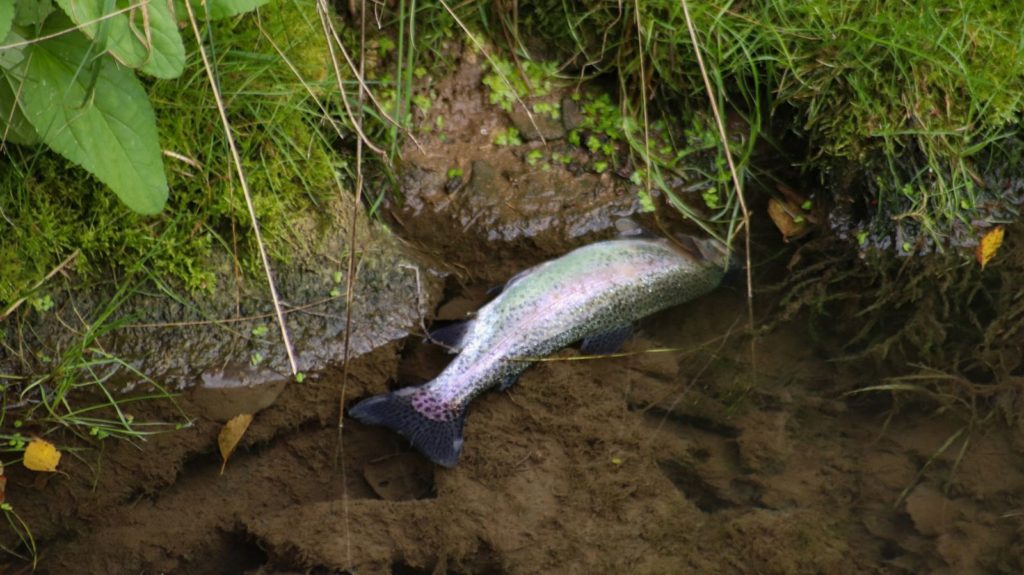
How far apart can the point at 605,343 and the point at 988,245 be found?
168 cm

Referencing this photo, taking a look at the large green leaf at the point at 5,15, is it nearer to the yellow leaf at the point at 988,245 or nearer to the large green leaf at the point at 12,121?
the large green leaf at the point at 12,121

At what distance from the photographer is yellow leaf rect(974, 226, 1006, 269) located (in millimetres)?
4242

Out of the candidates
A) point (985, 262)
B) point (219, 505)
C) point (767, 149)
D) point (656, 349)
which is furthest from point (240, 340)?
point (985, 262)

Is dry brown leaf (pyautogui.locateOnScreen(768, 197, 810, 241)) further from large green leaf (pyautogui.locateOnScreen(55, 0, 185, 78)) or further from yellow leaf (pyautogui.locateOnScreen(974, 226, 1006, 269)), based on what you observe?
large green leaf (pyautogui.locateOnScreen(55, 0, 185, 78))

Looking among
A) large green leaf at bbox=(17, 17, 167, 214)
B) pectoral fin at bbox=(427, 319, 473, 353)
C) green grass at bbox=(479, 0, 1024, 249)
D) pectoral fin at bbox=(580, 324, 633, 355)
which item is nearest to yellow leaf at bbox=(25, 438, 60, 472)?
large green leaf at bbox=(17, 17, 167, 214)

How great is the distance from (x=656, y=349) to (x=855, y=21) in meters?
1.53

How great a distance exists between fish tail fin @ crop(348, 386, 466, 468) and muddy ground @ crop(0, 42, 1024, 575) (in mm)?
76

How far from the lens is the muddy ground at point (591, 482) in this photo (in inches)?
127

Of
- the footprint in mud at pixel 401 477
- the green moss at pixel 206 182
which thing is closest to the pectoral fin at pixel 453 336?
the footprint in mud at pixel 401 477

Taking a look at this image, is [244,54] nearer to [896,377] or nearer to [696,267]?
[696,267]

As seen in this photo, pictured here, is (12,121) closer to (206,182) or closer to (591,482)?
(206,182)

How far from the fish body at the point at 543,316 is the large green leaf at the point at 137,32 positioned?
4.25ft

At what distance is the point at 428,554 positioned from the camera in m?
3.22

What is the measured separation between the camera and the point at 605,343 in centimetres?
390
